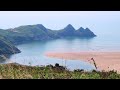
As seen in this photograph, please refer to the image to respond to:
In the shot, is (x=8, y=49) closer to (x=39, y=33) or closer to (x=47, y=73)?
(x=47, y=73)

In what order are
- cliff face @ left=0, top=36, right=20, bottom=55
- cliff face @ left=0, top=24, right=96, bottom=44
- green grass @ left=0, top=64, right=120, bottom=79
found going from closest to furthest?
green grass @ left=0, top=64, right=120, bottom=79, cliff face @ left=0, top=36, right=20, bottom=55, cliff face @ left=0, top=24, right=96, bottom=44

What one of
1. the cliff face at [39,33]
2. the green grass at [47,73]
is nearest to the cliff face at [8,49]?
the green grass at [47,73]

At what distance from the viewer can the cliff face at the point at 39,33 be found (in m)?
17.4

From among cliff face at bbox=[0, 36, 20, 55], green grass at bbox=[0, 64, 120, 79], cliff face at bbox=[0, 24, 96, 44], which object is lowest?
green grass at bbox=[0, 64, 120, 79]

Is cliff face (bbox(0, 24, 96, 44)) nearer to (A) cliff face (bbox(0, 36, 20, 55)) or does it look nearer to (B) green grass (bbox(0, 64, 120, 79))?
(A) cliff face (bbox(0, 36, 20, 55))

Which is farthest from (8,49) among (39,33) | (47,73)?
(39,33)

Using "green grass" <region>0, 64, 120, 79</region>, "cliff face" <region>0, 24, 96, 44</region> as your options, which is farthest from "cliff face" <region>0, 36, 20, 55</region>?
"cliff face" <region>0, 24, 96, 44</region>

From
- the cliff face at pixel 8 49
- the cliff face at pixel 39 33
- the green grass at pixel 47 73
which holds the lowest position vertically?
the green grass at pixel 47 73

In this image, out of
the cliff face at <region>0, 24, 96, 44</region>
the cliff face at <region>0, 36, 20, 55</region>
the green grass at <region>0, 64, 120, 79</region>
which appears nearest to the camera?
the green grass at <region>0, 64, 120, 79</region>

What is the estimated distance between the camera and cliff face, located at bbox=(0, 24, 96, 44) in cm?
1742

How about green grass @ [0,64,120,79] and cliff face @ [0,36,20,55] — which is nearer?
green grass @ [0,64,120,79]

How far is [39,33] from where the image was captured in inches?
809

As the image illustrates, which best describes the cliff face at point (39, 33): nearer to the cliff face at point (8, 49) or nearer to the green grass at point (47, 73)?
the cliff face at point (8, 49)
